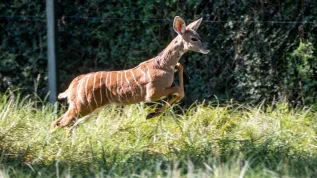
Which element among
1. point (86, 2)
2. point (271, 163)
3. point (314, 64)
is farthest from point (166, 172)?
point (86, 2)

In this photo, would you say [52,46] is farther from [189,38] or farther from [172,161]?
[172,161]

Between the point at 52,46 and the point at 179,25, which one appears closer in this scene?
the point at 179,25

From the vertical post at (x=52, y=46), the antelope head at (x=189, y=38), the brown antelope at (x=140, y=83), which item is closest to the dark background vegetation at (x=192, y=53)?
the vertical post at (x=52, y=46)

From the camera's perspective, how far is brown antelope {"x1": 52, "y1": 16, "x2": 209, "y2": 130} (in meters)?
9.25

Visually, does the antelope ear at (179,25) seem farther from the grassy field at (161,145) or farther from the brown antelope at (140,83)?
the grassy field at (161,145)

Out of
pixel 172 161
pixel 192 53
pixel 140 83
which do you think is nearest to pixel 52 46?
pixel 140 83

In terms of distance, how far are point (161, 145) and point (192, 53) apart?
3597 mm

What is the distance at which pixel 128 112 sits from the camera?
32.7 feet

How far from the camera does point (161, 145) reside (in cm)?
850

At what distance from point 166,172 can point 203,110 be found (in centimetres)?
270

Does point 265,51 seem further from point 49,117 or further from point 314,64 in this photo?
point 49,117

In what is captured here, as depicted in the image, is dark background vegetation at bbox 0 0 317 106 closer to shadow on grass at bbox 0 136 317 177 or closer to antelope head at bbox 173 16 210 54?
antelope head at bbox 173 16 210 54

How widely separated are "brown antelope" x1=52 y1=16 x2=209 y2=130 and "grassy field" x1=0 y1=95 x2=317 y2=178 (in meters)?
→ 0.25

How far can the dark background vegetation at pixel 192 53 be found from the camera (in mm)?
11242
